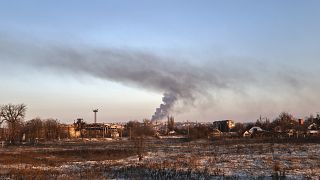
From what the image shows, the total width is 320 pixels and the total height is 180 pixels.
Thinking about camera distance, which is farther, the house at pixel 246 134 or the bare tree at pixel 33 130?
the bare tree at pixel 33 130

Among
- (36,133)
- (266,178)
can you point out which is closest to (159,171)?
(266,178)

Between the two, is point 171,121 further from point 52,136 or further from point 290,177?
point 290,177

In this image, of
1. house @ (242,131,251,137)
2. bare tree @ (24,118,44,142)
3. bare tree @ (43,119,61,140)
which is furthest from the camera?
bare tree @ (43,119,61,140)

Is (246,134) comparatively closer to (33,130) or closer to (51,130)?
(51,130)

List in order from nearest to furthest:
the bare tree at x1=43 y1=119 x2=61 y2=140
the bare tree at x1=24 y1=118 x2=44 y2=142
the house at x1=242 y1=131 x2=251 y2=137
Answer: the house at x1=242 y1=131 x2=251 y2=137 < the bare tree at x1=24 y1=118 x2=44 y2=142 < the bare tree at x1=43 y1=119 x2=61 y2=140

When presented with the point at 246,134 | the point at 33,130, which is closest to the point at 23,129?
the point at 33,130

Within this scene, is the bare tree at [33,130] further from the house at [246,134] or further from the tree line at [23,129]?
the house at [246,134]

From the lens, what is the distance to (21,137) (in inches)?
3981

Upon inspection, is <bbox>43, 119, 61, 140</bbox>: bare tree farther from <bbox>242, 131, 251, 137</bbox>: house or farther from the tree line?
<bbox>242, 131, 251, 137</bbox>: house

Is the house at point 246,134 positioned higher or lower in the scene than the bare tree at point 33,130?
lower

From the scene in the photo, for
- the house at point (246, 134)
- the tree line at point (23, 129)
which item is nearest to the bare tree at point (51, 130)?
the tree line at point (23, 129)

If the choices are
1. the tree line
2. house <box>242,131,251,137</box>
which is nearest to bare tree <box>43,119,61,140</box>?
the tree line

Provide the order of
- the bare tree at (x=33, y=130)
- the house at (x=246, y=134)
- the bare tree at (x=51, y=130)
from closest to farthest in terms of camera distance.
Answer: the house at (x=246, y=134)
the bare tree at (x=33, y=130)
the bare tree at (x=51, y=130)

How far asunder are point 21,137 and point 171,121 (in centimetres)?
7076
